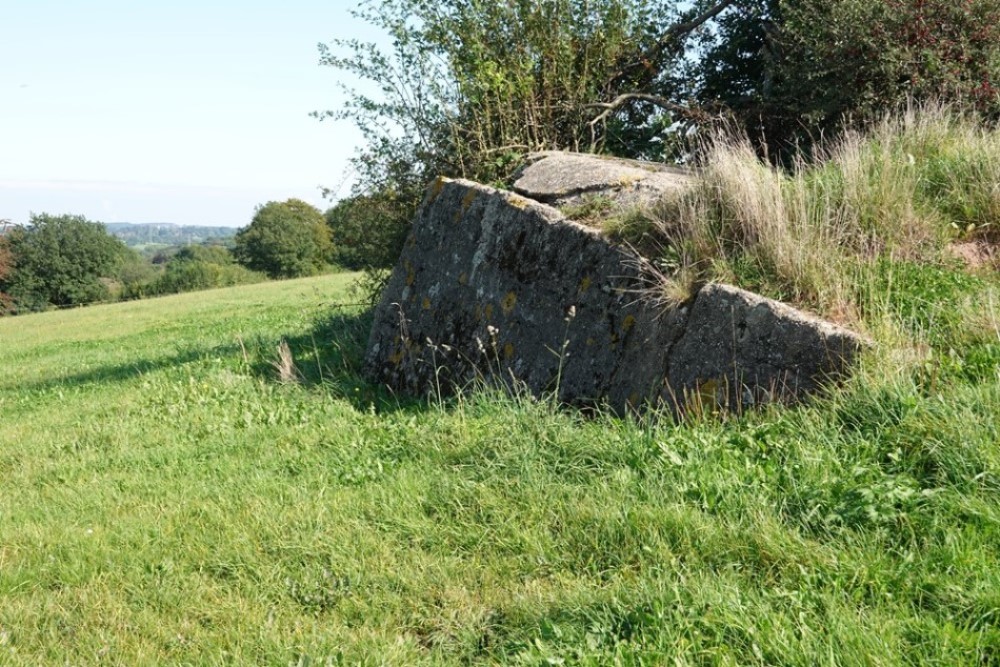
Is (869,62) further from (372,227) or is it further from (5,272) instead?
(5,272)

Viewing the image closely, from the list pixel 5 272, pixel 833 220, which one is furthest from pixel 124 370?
pixel 5 272

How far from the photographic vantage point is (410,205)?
32.2ft

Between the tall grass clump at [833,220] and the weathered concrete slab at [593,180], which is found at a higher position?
the weathered concrete slab at [593,180]

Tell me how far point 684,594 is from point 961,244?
3.80 meters

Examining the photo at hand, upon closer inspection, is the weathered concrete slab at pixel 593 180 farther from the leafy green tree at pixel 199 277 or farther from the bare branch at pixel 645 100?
the leafy green tree at pixel 199 277

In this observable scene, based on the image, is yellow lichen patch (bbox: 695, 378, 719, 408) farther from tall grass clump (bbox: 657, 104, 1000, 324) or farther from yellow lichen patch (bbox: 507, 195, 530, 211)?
yellow lichen patch (bbox: 507, 195, 530, 211)

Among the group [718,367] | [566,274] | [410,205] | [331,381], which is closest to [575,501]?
[718,367]

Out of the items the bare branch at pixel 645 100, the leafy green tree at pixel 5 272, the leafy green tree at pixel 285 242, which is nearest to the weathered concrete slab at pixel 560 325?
the bare branch at pixel 645 100

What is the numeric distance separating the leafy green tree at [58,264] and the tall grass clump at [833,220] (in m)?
79.1

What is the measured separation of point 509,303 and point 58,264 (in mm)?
83371

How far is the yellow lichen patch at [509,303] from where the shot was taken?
655 cm

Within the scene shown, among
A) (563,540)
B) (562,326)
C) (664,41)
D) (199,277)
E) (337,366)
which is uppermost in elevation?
(664,41)

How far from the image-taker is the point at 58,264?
7644 centimetres

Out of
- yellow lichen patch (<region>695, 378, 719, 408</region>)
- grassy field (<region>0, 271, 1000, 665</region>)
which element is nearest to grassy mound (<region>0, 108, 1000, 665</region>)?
grassy field (<region>0, 271, 1000, 665</region>)
